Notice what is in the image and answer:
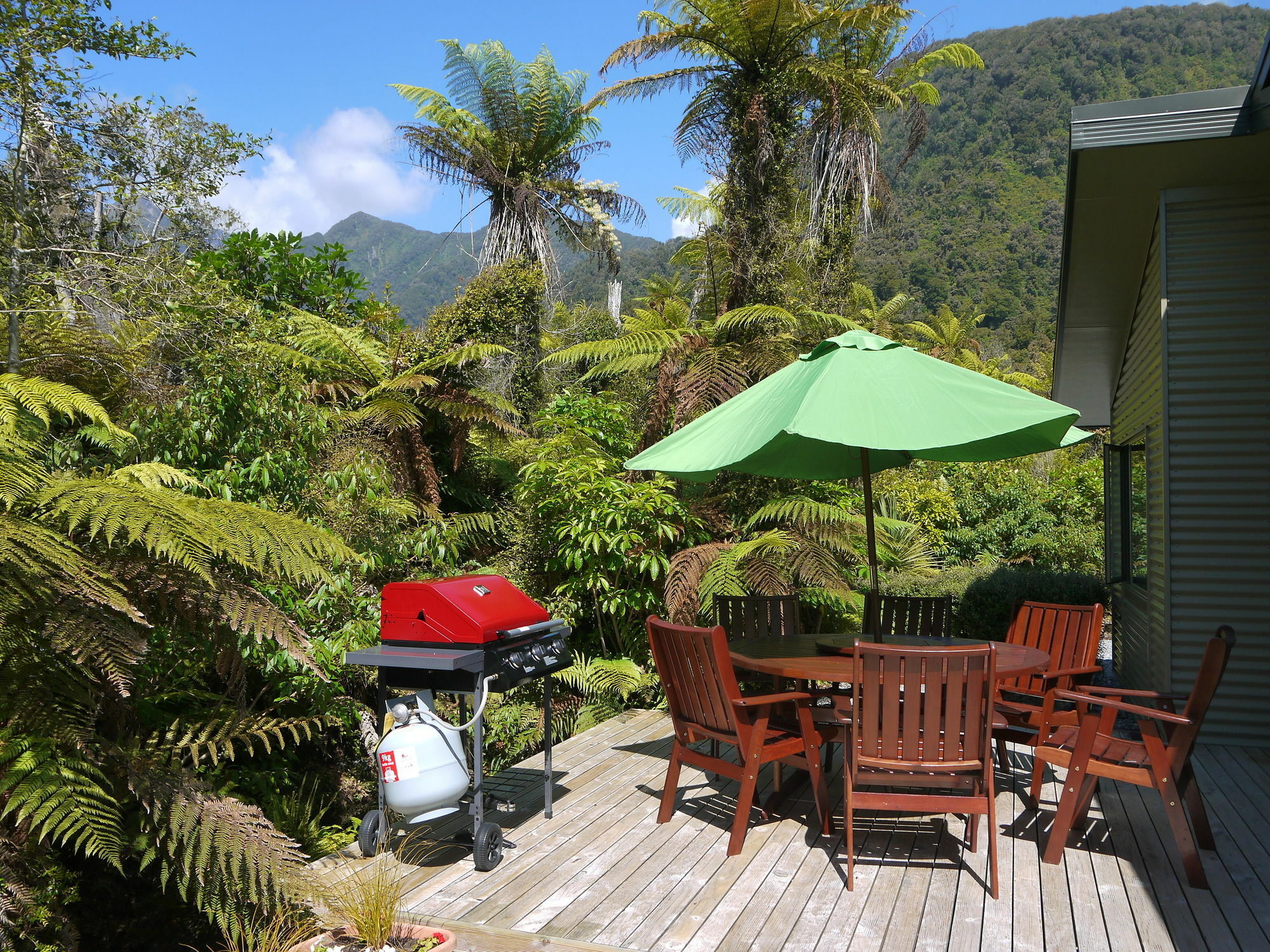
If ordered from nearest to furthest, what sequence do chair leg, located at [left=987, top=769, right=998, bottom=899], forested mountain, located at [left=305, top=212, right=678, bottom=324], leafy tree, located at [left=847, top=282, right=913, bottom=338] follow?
1. chair leg, located at [left=987, top=769, right=998, bottom=899]
2. leafy tree, located at [left=847, top=282, right=913, bottom=338]
3. forested mountain, located at [left=305, top=212, right=678, bottom=324]

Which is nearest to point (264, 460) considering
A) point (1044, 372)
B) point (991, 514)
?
point (991, 514)

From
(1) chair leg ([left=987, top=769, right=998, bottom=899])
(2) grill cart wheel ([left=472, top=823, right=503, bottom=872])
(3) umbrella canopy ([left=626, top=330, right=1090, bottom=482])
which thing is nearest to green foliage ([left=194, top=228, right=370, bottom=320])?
(3) umbrella canopy ([left=626, top=330, right=1090, bottom=482])

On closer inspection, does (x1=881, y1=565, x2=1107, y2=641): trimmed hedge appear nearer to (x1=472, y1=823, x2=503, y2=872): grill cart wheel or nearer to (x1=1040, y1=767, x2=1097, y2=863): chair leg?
(x1=1040, y1=767, x2=1097, y2=863): chair leg

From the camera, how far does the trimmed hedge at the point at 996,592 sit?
8.50 meters

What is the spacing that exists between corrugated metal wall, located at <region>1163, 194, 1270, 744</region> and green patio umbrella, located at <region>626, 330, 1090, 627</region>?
1.64 m

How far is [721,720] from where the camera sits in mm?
3906

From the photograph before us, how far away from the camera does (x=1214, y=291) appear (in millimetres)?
5695

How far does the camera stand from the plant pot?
110 inches

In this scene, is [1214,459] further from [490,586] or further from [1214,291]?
[490,586]

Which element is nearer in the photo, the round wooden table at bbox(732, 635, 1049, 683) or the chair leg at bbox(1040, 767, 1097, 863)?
the chair leg at bbox(1040, 767, 1097, 863)

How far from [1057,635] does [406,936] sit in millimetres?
3747

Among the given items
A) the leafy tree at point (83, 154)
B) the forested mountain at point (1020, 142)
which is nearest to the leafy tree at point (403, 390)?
the leafy tree at point (83, 154)

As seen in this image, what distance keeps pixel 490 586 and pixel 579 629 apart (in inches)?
160

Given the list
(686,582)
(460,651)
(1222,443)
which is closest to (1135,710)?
(460,651)
